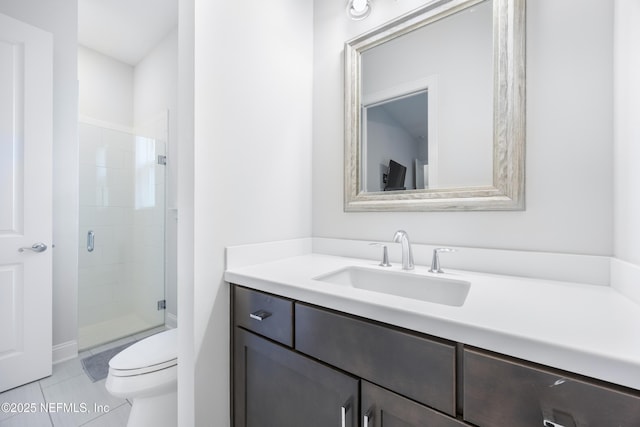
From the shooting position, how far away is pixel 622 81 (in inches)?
31.7

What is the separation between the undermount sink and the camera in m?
0.98

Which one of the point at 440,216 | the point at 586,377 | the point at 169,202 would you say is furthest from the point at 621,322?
the point at 169,202

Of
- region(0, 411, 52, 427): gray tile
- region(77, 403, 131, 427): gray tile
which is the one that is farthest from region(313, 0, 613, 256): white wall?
region(0, 411, 52, 427): gray tile

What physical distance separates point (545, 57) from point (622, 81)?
245 mm

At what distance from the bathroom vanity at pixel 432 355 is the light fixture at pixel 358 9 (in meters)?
1.27

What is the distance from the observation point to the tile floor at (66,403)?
1.39m

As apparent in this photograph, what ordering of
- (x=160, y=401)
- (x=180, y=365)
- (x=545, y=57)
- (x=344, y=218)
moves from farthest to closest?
(x=344, y=218)
(x=160, y=401)
(x=180, y=365)
(x=545, y=57)

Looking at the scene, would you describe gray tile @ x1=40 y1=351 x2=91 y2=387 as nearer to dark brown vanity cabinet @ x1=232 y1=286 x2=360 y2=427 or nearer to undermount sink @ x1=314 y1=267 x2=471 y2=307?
dark brown vanity cabinet @ x1=232 y1=286 x2=360 y2=427

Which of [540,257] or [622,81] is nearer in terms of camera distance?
[622,81]

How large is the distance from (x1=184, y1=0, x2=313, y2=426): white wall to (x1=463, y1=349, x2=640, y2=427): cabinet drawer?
0.89 metres

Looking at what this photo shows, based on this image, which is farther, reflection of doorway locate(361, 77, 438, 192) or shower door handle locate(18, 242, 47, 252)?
shower door handle locate(18, 242, 47, 252)

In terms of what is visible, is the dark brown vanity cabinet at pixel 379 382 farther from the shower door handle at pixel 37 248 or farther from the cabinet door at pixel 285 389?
the shower door handle at pixel 37 248

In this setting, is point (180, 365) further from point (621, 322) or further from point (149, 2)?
point (149, 2)

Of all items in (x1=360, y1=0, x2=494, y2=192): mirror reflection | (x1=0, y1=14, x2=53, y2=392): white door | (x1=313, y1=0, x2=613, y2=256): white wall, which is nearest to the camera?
(x1=313, y1=0, x2=613, y2=256): white wall
